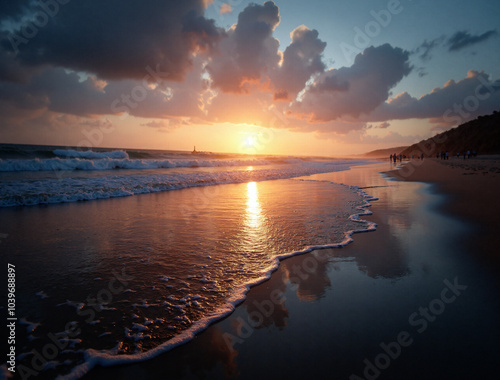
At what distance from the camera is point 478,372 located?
2.13m

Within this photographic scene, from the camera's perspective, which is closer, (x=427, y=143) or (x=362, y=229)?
(x=362, y=229)

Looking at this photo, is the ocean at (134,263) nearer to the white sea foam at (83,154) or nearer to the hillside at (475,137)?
the white sea foam at (83,154)

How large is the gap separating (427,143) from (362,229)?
118984mm

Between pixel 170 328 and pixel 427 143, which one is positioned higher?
pixel 427 143

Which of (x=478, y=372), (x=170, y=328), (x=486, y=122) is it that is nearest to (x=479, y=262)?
(x=478, y=372)

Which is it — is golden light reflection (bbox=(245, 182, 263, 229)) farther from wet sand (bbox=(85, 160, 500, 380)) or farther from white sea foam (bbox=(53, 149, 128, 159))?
white sea foam (bbox=(53, 149, 128, 159))

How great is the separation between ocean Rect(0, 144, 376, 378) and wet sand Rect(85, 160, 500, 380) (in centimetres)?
32

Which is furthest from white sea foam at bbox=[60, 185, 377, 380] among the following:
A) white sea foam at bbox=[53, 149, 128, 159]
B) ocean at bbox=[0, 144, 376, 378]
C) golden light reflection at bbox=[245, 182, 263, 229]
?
white sea foam at bbox=[53, 149, 128, 159]

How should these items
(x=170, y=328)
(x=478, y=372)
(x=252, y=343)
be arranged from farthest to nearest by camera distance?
(x=170, y=328)
(x=252, y=343)
(x=478, y=372)

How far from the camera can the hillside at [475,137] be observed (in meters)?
56.5

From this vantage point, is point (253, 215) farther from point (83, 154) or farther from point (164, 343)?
point (83, 154)

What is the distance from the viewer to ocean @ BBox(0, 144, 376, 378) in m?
2.62

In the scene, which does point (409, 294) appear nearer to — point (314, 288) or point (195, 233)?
point (314, 288)

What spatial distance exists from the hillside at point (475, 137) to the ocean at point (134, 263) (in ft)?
229
